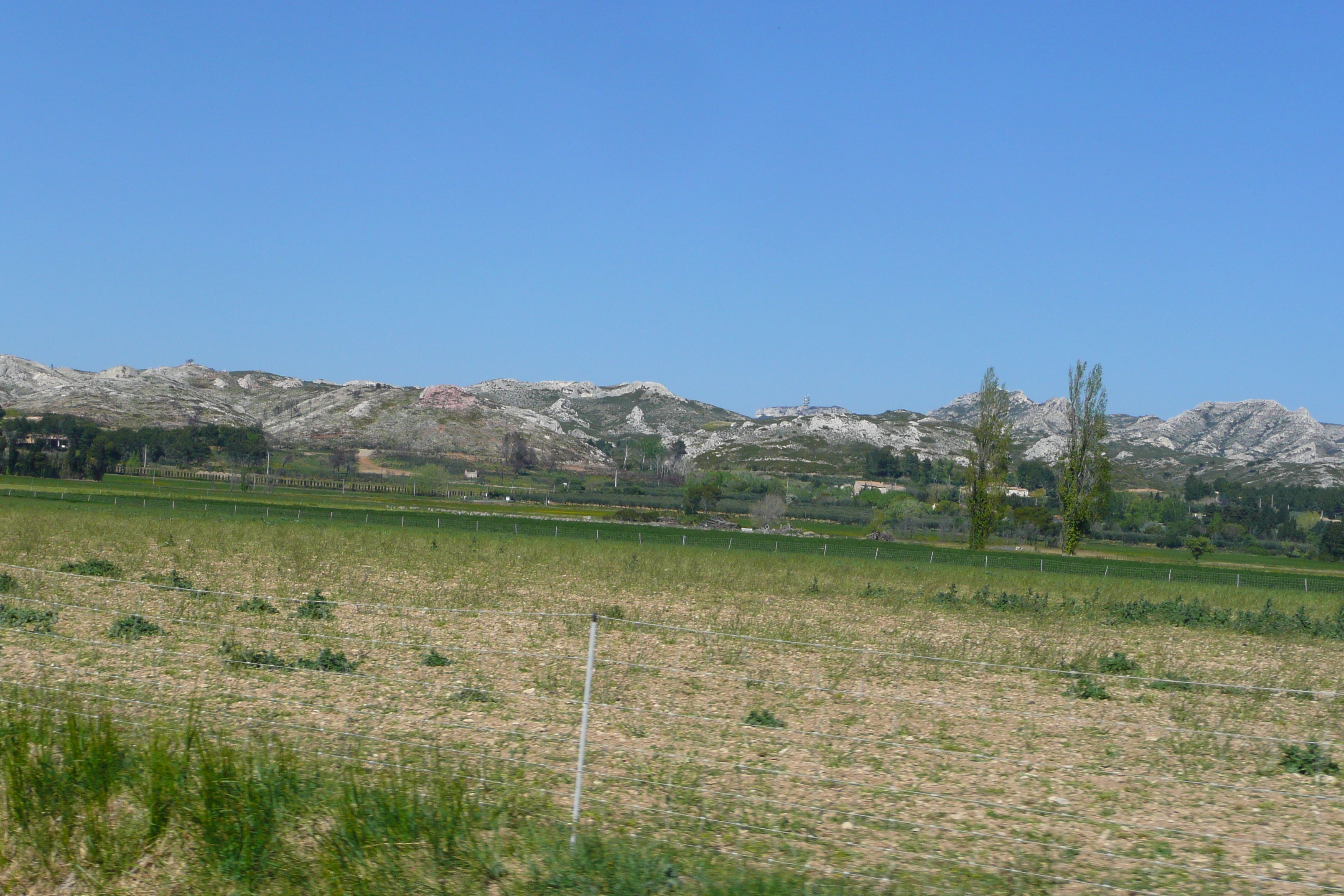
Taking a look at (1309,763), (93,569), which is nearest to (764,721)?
(1309,763)

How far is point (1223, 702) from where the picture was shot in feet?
44.7

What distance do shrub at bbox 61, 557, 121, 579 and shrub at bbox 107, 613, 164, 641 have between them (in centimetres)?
865

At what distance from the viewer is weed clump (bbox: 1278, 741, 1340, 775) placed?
969 centimetres

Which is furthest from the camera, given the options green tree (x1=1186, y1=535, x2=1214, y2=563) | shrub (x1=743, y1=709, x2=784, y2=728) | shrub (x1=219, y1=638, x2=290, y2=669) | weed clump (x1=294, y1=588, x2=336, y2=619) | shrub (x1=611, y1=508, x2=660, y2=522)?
shrub (x1=611, y1=508, x2=660, y2=522)

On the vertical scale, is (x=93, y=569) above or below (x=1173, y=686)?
below

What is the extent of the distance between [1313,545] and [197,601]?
14057 centimetres

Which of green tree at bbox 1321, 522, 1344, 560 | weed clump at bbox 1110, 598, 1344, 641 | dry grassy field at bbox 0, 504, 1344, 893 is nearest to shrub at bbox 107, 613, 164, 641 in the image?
dry grassy field at bbox 0, 504, 1344, 893

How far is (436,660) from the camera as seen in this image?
1326 centimetres

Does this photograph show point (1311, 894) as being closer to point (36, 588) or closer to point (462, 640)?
point (462, 640)

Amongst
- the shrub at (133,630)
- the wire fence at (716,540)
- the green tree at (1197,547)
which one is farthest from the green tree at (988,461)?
the shrub at (133,630)

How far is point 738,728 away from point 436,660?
4691mm

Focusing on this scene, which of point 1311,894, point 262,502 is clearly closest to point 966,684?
point 1311,894

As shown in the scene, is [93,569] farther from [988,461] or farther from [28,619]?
[988,461]

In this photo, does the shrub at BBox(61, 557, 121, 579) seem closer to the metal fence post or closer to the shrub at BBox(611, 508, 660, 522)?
the metal fence post
